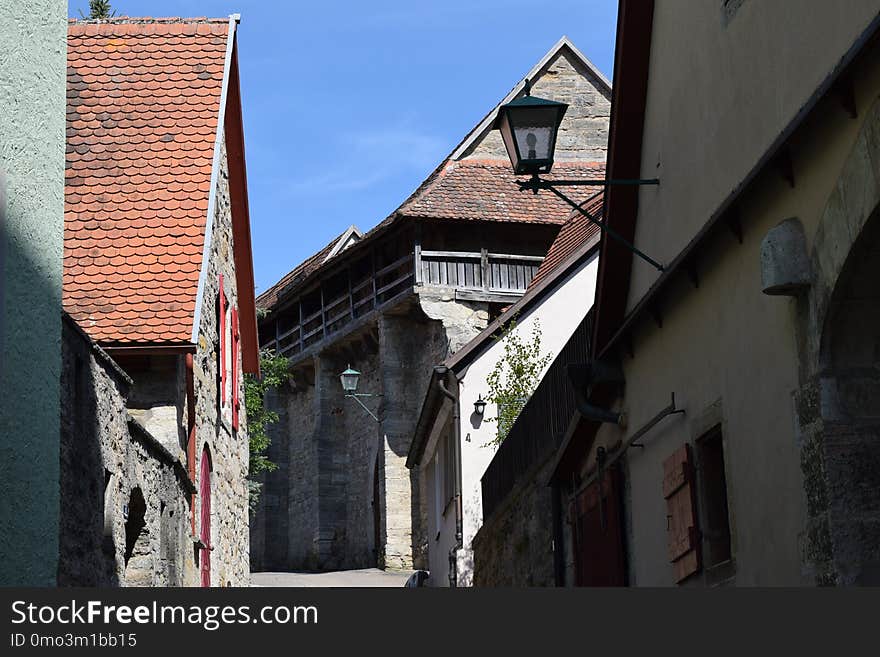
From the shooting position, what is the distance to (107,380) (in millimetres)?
9008

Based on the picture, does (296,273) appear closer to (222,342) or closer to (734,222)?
(222,342)

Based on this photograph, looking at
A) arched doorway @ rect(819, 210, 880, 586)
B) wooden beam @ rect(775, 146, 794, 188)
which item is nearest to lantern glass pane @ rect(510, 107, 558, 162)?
wooden beam @ rect(775, 146, 794, 188)

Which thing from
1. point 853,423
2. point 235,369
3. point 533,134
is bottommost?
point 853,423

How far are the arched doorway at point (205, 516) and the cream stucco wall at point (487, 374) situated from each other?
6646 millimetres

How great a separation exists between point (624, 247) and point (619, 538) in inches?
76.3

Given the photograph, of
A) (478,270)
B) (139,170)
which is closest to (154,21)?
(139,170)

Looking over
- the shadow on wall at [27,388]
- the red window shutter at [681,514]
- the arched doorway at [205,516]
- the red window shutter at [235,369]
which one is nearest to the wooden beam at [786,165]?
the red window shutter at [681,514]

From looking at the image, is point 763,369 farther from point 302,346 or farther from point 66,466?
point 302,346

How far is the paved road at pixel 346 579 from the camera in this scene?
1112 inches

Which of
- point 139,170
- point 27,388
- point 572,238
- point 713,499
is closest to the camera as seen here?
point 27,388

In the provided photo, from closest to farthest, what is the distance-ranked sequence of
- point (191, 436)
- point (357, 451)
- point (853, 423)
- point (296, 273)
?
point (853, 423)
point (191, 436)
point (357, 451)
point (296, 273)

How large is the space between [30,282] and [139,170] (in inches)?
280

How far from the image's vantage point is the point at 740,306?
689cm

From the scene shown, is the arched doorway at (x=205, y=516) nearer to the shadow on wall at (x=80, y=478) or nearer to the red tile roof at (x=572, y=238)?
the shadow on wall at (x=80, y=478)
